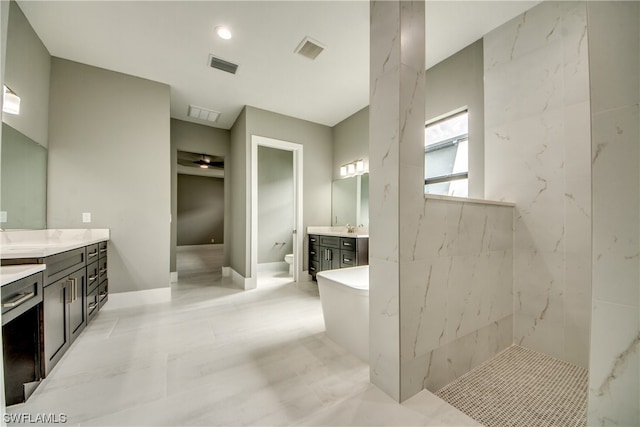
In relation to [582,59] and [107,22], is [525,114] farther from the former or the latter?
[107,22]

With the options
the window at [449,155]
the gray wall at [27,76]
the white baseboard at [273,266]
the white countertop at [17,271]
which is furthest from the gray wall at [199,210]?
the window at [449,155]

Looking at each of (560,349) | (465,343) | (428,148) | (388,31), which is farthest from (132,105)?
(560,349)

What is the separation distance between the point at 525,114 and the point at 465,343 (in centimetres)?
197

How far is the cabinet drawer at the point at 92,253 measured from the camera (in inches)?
89.5

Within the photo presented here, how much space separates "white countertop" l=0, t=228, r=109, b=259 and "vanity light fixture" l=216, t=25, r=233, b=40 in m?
2.32

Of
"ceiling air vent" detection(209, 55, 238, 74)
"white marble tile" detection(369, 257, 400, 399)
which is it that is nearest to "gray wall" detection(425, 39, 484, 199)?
"white marble tile" detection(369, 257, 400, 399)

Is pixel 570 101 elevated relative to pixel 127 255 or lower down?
elevated

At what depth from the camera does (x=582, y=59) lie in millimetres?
1776

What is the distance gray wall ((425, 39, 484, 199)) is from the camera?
7.99 ft

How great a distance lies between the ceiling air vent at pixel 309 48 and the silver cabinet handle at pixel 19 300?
2926 mm

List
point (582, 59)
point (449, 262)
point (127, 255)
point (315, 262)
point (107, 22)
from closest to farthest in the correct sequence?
1. point (449, 262)
2. point (582, 59)
3. point (107, 22)
4. point (127, 255)
5. point (315, 262)

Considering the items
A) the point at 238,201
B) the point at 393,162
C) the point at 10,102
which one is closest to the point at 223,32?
the point at 10,102

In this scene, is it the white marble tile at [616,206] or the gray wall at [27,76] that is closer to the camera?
the white marble tile at [616,206]

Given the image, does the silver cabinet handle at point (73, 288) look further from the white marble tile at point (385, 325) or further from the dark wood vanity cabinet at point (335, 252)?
the dark wood vanity cabinet at point (335, 252)
